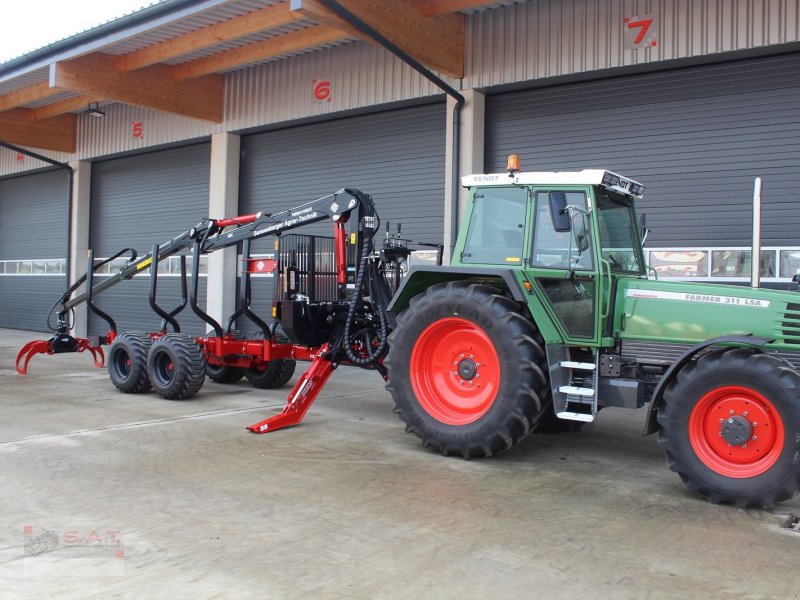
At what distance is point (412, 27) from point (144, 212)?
31.3 ft

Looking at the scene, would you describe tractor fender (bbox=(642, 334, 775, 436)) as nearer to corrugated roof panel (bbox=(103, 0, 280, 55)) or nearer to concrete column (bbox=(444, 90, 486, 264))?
concrete column (bbox=(444, 90, 486, 264))

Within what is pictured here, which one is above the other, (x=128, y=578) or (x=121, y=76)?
(x=121, y=76)

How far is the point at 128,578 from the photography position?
3.66 m

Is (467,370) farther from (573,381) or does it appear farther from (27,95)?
(27,95)

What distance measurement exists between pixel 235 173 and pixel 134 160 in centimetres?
423

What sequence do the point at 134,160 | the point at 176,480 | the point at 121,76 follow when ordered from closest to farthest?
the point at 176,480, the point at 121,76, the point at 134,160

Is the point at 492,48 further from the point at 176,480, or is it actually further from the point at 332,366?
the point at 176,480

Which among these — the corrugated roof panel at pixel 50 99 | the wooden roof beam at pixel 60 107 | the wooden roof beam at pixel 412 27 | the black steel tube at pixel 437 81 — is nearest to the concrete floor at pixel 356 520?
the black steel tube at pixel 437 81

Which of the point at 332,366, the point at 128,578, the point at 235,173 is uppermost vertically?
the point at 235,173

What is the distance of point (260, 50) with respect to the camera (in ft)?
42.2

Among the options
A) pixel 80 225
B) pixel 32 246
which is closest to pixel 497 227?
pixel 80 225

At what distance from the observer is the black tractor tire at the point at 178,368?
8820 millimetres

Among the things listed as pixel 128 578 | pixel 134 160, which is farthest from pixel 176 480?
pixel 134 160

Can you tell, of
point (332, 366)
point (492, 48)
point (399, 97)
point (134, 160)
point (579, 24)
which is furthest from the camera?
point (134, 160)
